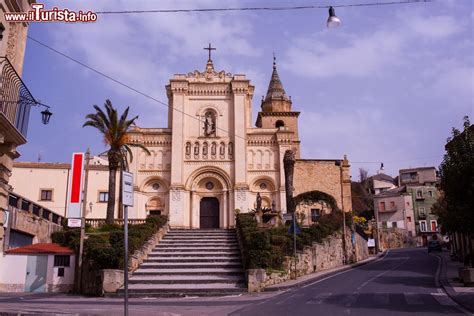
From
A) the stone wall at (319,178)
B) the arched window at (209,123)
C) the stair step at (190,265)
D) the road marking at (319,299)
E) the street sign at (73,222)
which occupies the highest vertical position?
the arched window at (209,123)

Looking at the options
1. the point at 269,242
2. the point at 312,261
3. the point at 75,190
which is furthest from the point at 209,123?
the point at 75,190

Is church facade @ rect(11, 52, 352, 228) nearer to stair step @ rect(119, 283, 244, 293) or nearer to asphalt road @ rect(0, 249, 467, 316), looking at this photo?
stair step @ rect(119, 283, 244, 293)

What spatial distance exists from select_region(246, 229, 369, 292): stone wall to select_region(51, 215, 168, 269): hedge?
5.43 meters

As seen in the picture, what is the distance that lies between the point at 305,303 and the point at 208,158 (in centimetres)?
2604

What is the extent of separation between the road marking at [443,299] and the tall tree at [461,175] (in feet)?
10.9

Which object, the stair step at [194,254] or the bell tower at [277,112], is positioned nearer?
the stair step at [194,254]

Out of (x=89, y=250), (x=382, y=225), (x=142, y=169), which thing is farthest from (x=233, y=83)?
(x=382, y=225)

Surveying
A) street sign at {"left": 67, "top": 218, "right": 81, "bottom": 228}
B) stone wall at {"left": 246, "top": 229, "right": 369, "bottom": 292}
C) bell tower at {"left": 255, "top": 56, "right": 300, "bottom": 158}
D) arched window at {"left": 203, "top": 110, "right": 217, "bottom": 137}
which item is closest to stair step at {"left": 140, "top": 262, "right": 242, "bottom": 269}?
stone wall at {"left": 246, "top": 229, "right": 369, "bottom": 292}

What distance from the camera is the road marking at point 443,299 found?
12.9 metres

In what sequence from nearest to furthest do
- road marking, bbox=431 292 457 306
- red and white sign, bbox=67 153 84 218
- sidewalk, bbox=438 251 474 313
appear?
sidewalk, bbox=438 251 474 313 → road marking, bbox=431 292 457 306 → red and white sign, bbox=67 153 84 218

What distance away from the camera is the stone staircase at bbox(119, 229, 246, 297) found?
17.5m

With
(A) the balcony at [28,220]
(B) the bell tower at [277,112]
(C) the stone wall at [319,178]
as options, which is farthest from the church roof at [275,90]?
(A) the balcony at [28,220]

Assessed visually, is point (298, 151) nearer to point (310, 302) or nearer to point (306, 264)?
point (306, 264)

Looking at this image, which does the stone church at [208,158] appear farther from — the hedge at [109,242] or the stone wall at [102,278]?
the stone wall at [102,278]
